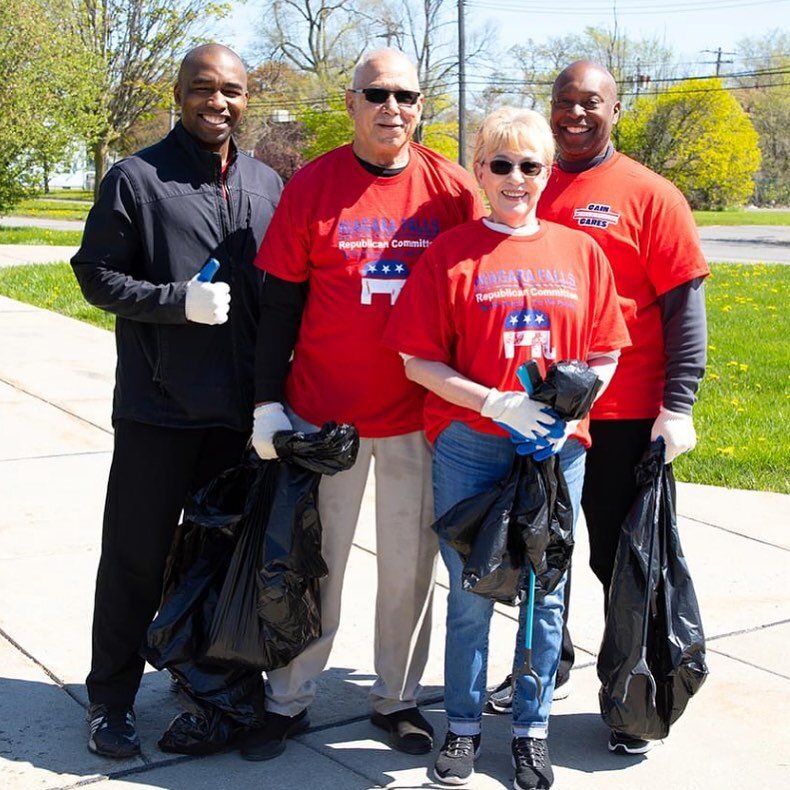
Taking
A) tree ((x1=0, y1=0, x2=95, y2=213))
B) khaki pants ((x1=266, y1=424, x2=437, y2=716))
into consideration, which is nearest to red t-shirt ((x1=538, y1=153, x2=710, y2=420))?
khaki pants ((x1=266, y1=424, x2=437, y2=716))

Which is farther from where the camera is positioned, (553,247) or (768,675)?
(768,675)

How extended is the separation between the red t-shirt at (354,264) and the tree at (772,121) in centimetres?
6168

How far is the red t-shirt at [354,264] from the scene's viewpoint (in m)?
3.22

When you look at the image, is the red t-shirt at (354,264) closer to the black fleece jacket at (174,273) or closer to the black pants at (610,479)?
the black fleece jacket at (174,273)

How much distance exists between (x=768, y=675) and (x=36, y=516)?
3.40 metres

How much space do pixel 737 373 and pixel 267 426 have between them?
6848 mm

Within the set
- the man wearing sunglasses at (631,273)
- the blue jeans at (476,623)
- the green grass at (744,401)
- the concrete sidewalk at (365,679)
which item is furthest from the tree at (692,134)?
the blue jeans at (476,623)

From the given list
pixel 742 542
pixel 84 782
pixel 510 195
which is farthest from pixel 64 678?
pixel 742 542

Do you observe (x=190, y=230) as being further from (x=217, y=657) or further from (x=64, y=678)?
(x=64, y=678)

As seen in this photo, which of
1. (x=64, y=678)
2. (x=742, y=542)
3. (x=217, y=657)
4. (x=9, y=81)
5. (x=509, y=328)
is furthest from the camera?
(x=9, y=81)

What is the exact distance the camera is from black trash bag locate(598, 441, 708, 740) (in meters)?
→ 3.29

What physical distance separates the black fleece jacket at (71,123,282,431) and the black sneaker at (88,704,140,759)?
2.79ft

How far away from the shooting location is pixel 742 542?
540 cm

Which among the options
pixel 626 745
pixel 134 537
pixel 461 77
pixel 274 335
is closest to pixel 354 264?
pixel 274 335
